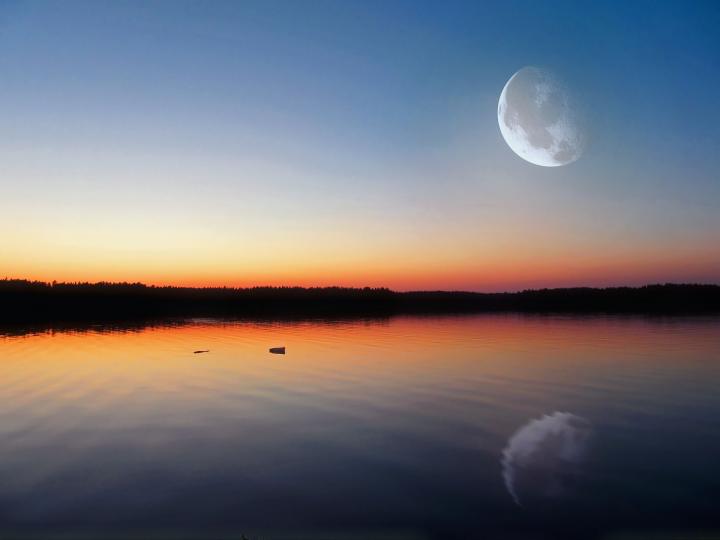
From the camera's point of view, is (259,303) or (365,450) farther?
(259,303)

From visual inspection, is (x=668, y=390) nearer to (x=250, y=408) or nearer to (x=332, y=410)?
(x=332, y=410)

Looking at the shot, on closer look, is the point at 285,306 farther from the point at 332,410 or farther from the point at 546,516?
the point at 546,516

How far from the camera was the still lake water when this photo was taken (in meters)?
11.6

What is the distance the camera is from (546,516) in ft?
38.4

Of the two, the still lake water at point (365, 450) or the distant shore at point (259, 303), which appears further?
the distant shore at point (259, 303)

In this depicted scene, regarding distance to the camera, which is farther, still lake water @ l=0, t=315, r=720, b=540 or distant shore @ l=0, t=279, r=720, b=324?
distant shore @ l=0, t=279, r=720, b=324

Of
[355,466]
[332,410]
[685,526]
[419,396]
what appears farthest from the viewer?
[419,396]

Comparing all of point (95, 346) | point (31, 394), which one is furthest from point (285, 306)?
point (31, 394)

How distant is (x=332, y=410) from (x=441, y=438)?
20.9 ft

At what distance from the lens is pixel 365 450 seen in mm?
16906

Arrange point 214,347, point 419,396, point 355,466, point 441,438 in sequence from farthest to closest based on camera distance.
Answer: point 214,347 → point 419,396 → point 441,438 → point 355,466

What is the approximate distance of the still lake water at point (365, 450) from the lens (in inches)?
458

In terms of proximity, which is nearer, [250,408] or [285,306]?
[250,408]

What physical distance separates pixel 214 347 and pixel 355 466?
38771 millimetres
